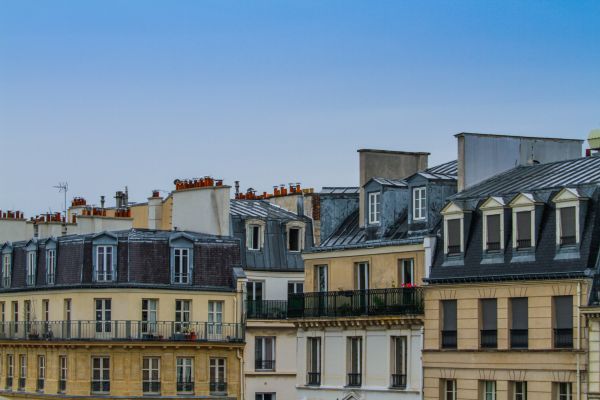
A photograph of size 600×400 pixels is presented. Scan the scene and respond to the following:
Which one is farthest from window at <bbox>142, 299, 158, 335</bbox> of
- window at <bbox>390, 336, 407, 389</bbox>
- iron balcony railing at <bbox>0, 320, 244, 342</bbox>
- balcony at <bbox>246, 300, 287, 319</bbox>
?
window at <bbox>390, 336, 407, 389</bbox>

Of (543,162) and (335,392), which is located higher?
(543,162)

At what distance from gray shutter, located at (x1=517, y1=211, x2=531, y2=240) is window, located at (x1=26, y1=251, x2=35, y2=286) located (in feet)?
99.6

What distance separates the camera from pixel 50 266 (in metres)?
76.5

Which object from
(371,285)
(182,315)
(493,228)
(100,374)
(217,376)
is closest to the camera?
(493,228)

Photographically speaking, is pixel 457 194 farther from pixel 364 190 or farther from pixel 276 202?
pixel 276 202

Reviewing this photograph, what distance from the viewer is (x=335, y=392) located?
63.3m

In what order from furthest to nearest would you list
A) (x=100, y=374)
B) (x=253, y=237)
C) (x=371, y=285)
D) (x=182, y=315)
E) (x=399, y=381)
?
(x=253, y=237) < (x=182, y=315) < (x=100, y=374) < (x=371, y=285) < (x=399, y=381)

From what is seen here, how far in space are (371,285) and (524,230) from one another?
9.85 meters

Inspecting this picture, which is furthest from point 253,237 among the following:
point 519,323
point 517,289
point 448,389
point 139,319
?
point 517,289

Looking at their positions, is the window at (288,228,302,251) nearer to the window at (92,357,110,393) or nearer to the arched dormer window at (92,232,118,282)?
the arched dormer window at (92,232,118,282)

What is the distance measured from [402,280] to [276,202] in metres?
21.4

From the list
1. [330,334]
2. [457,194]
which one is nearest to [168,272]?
[330,334]

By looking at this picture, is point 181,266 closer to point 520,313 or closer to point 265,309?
point 265,309

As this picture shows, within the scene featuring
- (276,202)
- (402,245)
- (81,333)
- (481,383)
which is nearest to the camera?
(481,383)
